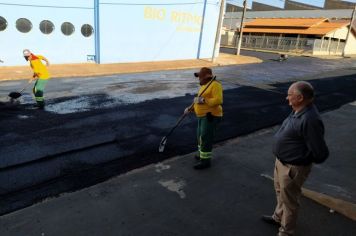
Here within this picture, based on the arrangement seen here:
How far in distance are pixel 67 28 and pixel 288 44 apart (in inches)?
1278

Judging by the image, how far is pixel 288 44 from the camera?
44531 mm

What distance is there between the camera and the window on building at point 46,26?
18.8 metres

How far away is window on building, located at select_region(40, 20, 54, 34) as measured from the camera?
61.7ft

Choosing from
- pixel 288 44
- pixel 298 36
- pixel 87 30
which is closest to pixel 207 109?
pixel 87 30

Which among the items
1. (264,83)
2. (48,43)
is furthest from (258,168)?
(48,43)

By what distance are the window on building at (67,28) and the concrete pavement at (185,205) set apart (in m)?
15.7

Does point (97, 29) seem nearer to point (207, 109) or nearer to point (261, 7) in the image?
point (207, 109)

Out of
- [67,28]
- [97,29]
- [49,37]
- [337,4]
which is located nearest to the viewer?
[49,37]

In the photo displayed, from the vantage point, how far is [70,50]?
66.6 ft

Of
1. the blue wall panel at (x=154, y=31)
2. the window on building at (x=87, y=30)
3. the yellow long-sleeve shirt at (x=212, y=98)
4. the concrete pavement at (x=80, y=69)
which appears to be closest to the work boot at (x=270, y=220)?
the yellow long-sleeve shirt at (x=212, y=98)

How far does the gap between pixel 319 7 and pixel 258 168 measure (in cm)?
6247

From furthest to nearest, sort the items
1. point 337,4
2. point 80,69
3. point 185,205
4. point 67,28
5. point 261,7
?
point 261,7
point 337,4
point 67,28
point 80,69
point 185,205

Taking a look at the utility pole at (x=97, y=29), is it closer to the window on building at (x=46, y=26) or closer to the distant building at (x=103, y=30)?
the distant building at (x=103, y=30)

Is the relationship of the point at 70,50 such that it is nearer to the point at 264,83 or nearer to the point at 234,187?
the point at 264,83
